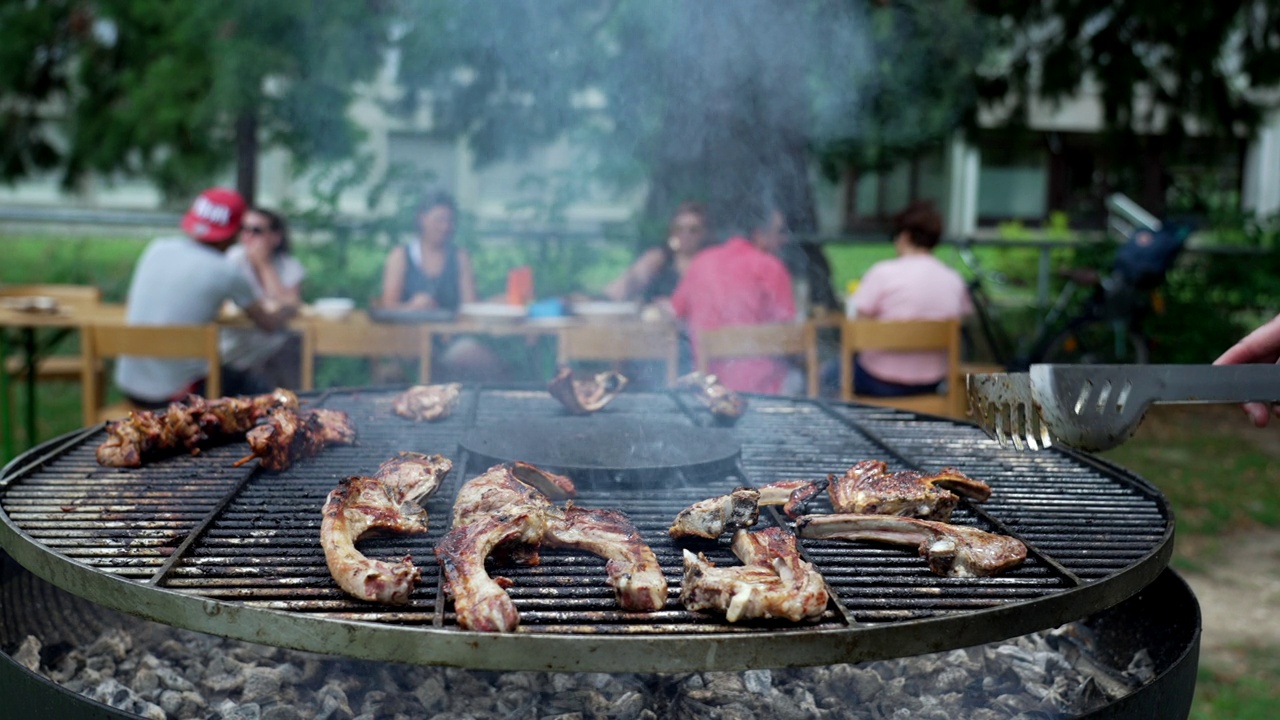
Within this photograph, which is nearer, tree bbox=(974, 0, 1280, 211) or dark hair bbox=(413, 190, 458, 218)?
dark hair bbox=(413, 190, 458, 218)

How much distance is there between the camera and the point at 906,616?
7.41 ft

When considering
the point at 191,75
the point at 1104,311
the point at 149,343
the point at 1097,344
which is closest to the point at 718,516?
the point at 149,343

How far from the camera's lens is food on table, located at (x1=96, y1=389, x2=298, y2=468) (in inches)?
131

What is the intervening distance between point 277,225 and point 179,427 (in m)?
5.56

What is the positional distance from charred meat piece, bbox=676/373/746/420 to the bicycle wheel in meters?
7.38

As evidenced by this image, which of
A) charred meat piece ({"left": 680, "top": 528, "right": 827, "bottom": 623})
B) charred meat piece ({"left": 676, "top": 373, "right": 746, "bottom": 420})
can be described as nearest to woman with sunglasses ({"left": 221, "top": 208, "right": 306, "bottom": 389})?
charred meat piece ({"left": 676, "top": 373, "right": 746, "bottom": 420})

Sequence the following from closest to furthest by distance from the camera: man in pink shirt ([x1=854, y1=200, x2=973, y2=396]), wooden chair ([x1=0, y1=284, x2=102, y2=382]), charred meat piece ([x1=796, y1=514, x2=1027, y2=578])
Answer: charred meat piece ([x1=796, y1=514, x2=1027, y2=578]), man in pink shirt ([x1=854, y1=200, x2=973, y2=396]), wooden chair ([x1=0, y1=284, x2=102, y2=382])

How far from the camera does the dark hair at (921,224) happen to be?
784cm

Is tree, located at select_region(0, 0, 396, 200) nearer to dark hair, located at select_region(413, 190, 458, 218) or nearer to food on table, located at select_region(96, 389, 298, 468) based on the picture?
dark hair, located at select_region(413, 190, 458, 218)

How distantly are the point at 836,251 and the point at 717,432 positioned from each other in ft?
66.7

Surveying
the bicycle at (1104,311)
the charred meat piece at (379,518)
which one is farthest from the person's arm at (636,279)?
the charred meat piece at (379,518)

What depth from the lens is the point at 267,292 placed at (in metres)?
→ 8.60

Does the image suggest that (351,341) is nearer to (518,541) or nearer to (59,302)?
(59,302)

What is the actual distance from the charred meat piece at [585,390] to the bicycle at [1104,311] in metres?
6.99
